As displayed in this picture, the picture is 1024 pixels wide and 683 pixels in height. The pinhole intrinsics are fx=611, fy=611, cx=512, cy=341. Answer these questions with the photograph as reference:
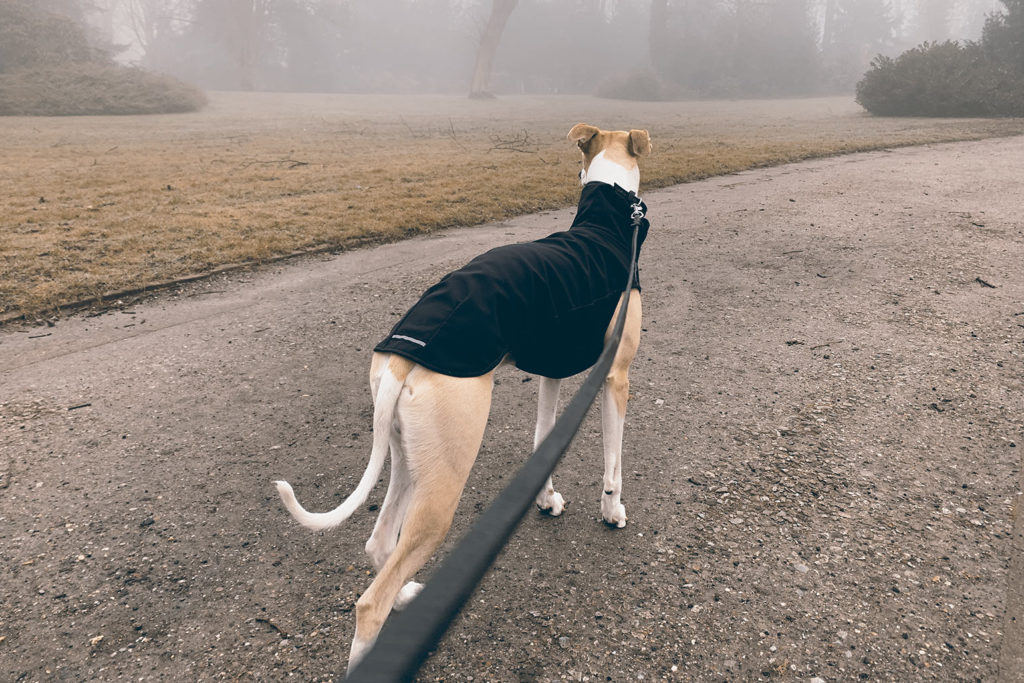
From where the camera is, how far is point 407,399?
6.88 feet

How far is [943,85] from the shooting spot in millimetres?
23797

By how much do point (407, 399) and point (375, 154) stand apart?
16189 millimetres

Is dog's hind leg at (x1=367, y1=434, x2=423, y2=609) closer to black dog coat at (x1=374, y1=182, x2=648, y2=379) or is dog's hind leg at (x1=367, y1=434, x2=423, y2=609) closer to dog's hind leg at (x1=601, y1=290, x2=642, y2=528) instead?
black dog coat at (x1=374, y1=182, x2=648, y2=379)

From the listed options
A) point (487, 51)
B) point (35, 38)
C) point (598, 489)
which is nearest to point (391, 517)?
point (598, 489)

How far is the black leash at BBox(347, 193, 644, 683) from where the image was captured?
3.34 feet

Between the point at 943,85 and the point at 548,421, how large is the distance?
92.9ft

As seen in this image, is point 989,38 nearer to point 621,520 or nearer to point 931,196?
point 931,196

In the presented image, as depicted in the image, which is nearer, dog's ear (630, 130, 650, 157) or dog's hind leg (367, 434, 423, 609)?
dog's hind leg (367, 434, 423, 609)

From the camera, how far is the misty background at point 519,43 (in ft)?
158

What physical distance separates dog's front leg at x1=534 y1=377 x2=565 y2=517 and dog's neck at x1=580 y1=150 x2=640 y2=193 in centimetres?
119

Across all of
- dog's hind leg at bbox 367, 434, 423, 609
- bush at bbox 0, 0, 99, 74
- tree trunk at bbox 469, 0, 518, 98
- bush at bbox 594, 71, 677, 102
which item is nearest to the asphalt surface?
dog's hind leg at bbox 367, 434, 423, 609

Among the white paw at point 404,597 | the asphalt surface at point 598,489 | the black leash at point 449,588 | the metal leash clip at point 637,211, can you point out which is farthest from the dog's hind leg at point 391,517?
the metal leash clip at point 637,211

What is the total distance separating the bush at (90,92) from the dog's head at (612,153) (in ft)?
107

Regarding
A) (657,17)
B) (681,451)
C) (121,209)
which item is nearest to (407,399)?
(681,451)
